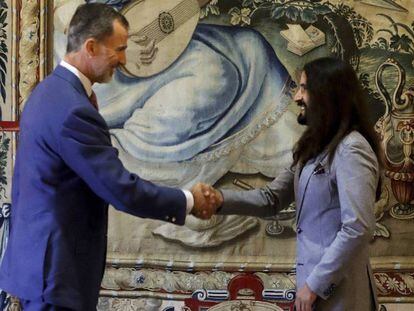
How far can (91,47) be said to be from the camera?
8.51 ft

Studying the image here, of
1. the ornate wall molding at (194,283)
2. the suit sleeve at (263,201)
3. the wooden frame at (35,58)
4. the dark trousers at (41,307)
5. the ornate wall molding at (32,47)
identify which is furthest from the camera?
the ornate wall molding at (32,47)

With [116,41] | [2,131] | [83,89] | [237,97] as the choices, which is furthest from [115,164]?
[2,131]

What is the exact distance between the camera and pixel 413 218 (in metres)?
3.60

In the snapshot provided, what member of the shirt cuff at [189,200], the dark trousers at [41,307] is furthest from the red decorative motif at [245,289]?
the dark trousers at [41,307]

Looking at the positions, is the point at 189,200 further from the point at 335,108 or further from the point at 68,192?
the point at 335,108

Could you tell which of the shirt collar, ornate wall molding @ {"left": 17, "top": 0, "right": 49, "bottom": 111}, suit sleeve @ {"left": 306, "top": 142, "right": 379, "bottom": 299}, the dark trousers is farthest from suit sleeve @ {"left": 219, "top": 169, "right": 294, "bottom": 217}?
ornate wall molding @ {"left": 17, "top": 0, "right": 49, "bottom": 111}

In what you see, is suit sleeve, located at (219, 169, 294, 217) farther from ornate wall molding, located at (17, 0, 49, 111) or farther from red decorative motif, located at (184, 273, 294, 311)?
ornate wall molding, located at (17, 0, 49, 111)

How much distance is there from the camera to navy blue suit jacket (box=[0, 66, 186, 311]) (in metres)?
2.39

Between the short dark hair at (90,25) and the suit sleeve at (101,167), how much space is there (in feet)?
1.01

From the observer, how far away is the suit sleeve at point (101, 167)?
239 centimetres

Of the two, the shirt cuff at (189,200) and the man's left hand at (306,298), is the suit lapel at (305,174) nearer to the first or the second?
the man's left hand at (306,298)

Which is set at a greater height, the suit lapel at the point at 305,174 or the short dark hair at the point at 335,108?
the short dark hair at the point at 335,108

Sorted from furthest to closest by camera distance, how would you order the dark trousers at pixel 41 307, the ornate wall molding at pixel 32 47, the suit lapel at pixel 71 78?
the ornate wall molding at pixel 32 47 → the suit lapel at pixel 71 78 → the dark trousers at pixel 41 307

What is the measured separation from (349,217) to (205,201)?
0.66m
